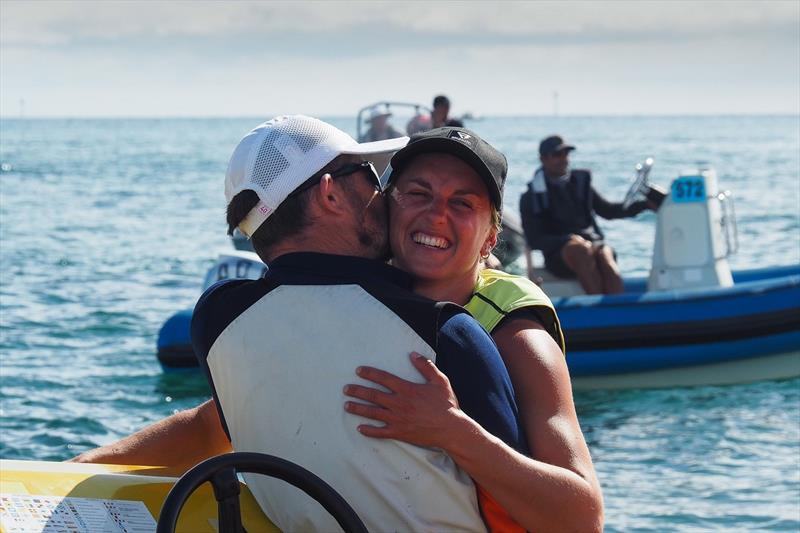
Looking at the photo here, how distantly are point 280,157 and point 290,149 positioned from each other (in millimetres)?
25

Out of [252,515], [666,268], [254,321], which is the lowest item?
[666,268]

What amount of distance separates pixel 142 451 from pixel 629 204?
22.9ft

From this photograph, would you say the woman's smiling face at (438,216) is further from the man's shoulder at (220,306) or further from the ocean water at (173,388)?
the ocean water at (173,388)

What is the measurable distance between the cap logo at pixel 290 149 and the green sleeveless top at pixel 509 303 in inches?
18.6

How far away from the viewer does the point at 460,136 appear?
8.57ft

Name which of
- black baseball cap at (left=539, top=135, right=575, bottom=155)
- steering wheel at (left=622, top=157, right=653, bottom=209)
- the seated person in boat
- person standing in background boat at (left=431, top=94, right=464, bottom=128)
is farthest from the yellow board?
the seated person in boat

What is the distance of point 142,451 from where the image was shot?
3.03m

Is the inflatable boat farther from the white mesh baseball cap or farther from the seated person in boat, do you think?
the seated person in boat

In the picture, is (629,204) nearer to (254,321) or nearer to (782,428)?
(782,428)

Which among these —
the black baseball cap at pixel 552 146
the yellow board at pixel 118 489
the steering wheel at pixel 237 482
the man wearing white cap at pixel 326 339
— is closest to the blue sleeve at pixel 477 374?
the man wearing white cap at pixel 326 339

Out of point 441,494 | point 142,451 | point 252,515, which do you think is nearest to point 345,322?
point 441,494

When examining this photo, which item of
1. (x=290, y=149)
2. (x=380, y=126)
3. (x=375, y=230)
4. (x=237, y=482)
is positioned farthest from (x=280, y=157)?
(x=380, y=126)

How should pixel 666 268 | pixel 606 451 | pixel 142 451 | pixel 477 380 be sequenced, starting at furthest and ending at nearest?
pixel 666 268 < pixel 606 451 < pixel 142 451 < pixel 477 380

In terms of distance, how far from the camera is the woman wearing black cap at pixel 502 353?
225cm
